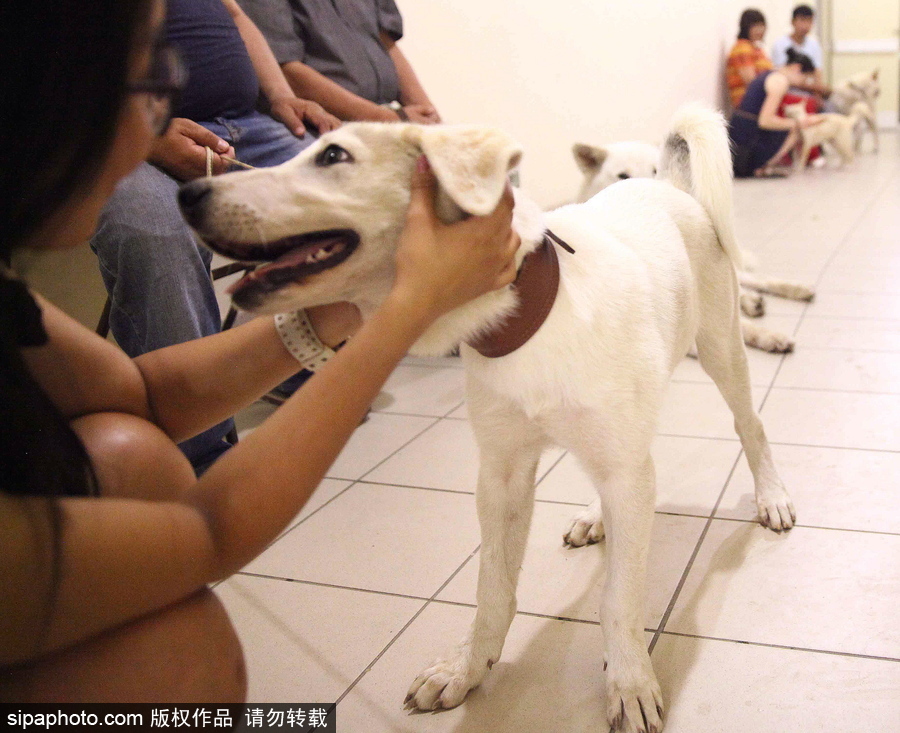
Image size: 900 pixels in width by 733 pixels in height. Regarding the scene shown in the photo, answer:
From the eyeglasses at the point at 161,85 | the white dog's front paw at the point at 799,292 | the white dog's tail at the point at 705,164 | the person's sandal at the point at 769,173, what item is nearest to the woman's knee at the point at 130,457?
the eyeglasses at the point at 161,85

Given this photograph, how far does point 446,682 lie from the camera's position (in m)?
1.31

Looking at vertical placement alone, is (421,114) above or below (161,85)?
below

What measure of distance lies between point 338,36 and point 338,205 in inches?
75.7

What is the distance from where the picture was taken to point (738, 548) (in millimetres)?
1691

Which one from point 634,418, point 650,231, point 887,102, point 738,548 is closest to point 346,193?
point 634,418

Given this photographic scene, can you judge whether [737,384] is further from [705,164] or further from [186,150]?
[186,150]

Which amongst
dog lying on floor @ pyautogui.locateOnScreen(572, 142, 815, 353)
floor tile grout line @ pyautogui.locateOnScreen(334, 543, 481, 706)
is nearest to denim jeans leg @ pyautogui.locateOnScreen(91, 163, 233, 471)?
floor tile grout line @ pyautogui.locateOnScreen(334, 543, 481, 706)

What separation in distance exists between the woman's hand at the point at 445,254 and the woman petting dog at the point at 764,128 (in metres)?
7.26

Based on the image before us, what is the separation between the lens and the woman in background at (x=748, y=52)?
823 centimetres

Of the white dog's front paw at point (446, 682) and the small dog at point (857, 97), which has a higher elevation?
the white dog's front paw at point (446, 682)

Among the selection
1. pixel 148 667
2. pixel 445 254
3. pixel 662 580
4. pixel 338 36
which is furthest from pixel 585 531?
pixel 338 36

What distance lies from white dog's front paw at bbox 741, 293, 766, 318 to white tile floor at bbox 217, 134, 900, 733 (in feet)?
1.76

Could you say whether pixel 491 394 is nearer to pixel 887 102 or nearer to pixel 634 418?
pixel 634 418

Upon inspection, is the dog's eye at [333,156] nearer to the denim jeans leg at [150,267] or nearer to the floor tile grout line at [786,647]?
the denim jeans leg at [150,267]
